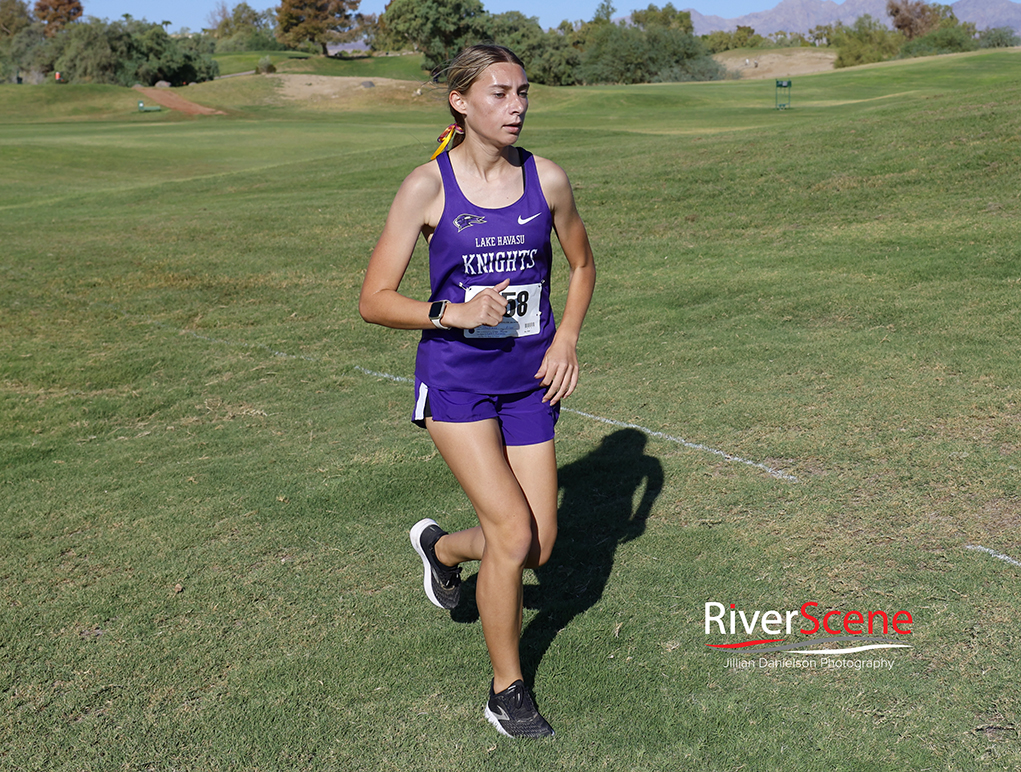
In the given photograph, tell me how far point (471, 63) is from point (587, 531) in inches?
107

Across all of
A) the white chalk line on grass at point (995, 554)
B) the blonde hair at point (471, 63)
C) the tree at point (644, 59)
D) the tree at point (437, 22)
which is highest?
the tree at point (437, 22)

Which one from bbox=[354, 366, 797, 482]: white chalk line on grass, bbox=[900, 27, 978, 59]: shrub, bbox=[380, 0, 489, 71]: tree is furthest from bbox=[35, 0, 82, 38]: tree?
bbox=[354, 366, 797, 482]: white chalk line on grass

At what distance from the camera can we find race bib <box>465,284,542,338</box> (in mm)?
3678

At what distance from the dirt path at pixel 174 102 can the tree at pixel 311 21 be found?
55.5 m

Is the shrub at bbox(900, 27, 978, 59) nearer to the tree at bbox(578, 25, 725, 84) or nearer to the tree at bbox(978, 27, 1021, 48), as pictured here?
the tree at bbox(978, 27, 1021, 48)

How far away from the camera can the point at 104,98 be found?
59125mm

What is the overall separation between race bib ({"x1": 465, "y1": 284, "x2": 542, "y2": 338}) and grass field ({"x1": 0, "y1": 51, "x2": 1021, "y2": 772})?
56.7 inches

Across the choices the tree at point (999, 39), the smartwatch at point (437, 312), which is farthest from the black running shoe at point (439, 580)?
the tree at point (999, 39)

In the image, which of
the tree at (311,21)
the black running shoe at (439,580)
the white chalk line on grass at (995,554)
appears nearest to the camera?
the black running shoe at (439,580)

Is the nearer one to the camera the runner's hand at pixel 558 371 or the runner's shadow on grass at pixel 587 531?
the runner's hand at pixel 558 371

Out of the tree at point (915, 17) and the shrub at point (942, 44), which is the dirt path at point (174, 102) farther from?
the tree at point (915, 17)

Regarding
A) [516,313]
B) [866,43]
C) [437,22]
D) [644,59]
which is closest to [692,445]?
[516,313]

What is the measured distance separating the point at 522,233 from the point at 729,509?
243 cm

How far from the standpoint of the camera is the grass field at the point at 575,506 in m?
3.61
